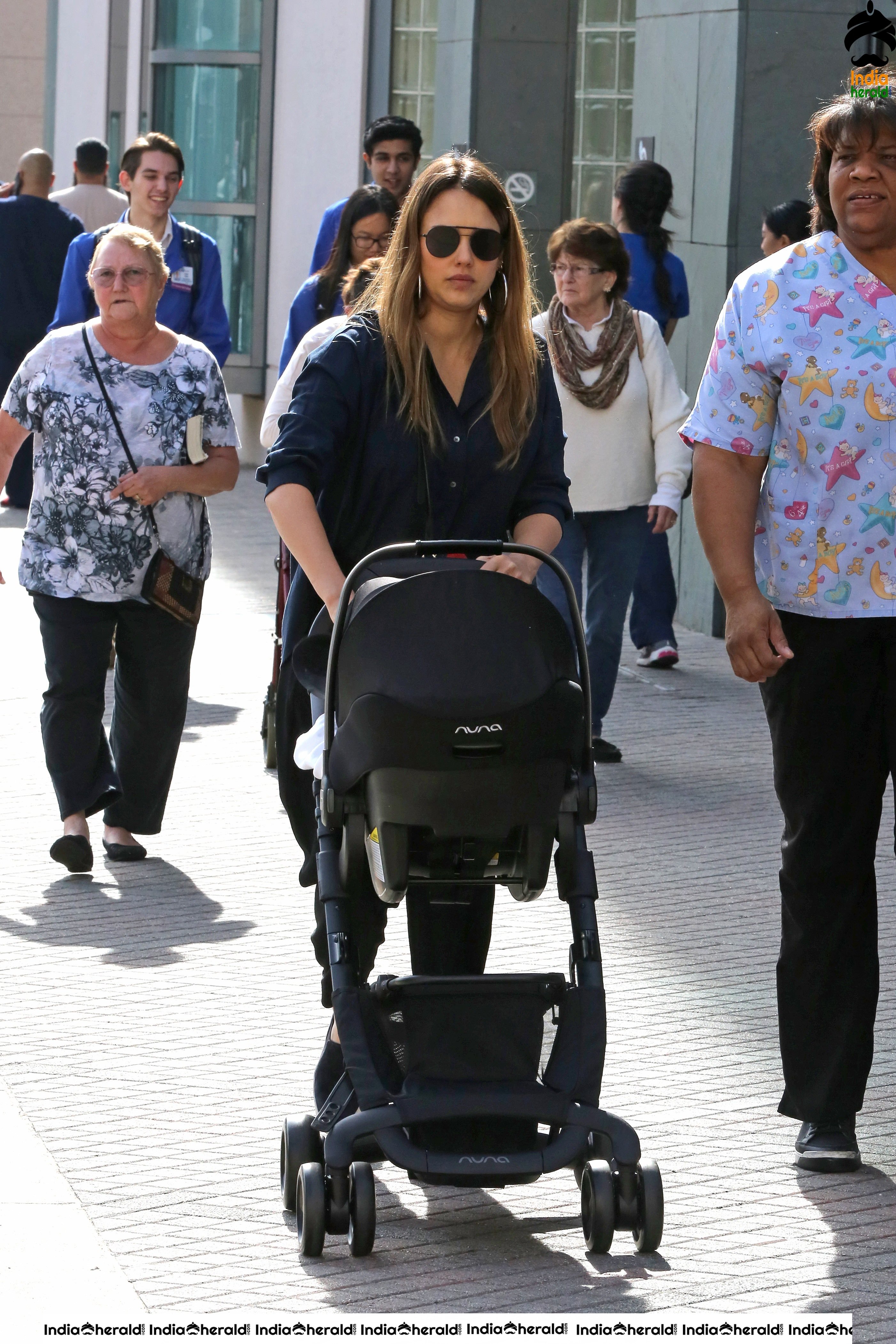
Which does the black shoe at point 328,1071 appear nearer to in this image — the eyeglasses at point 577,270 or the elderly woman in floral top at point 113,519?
the elderly woman in floral top at point 113,519

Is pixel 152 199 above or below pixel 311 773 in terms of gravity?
above

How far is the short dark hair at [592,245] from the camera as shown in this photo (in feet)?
27.2

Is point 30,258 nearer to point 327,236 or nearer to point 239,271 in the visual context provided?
point 239,271

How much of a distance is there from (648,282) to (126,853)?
448cm

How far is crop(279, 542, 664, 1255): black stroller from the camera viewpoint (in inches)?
155

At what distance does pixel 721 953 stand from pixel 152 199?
200 inches

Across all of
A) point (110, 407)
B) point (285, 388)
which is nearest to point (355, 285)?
point (285, 388)

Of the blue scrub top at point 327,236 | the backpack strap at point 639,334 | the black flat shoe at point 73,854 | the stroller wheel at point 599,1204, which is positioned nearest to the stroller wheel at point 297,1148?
the stroller wheel at point 599,1204

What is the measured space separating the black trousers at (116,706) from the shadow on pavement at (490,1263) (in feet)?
9.68

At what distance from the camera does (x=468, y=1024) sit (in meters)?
4.10

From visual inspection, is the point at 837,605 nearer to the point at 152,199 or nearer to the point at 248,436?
the point at 152,199

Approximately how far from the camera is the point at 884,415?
14.4ft

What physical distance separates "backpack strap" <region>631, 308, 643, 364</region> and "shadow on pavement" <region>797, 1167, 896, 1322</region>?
176 inches

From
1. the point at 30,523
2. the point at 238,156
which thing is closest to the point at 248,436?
the point at 238,156
